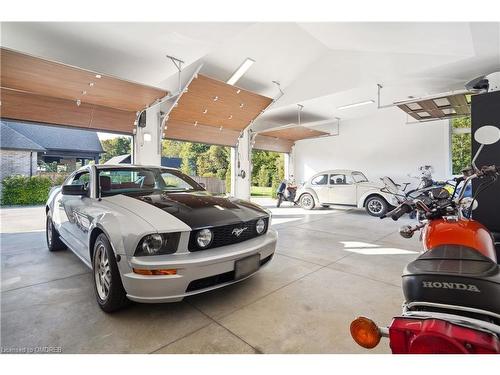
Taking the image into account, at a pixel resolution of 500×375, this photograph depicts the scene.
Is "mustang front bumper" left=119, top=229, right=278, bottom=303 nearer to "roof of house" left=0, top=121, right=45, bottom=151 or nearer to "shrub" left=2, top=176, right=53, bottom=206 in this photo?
"shrub" left=2, top=176, right=53, bottom=206

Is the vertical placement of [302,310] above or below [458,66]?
below

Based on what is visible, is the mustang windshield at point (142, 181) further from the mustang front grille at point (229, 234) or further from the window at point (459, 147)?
the window at point (459, 147)

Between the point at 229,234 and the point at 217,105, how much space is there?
6066mm

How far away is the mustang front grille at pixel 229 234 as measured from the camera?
191 cm

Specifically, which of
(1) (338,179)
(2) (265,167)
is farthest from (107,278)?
(2) (265,167)

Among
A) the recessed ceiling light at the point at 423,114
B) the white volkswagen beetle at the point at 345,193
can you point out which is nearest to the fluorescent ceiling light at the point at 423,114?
the recessed ceiling light at the point at 423,114

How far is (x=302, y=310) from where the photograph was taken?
6.77 ft

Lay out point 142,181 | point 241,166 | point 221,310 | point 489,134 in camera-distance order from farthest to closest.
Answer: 1. point 241,166
2. point 142,181
3. point 221,310
4. point 489,134

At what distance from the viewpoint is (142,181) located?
2918 millimetres

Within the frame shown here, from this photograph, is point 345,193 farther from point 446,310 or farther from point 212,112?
point 446,310

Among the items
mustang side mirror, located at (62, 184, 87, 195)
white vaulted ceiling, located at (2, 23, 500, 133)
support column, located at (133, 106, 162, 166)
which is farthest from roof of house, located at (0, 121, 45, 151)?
mustang side mirror, located at (62, 184, 87, 195)
